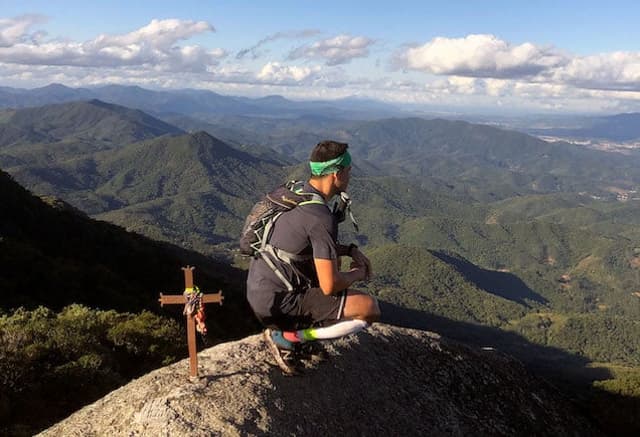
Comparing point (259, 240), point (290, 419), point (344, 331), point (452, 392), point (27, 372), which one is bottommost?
point (452, 392)

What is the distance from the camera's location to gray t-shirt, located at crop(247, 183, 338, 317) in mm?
6863

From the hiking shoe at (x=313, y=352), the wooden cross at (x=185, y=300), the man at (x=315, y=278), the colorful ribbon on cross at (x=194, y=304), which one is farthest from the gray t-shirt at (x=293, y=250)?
the hiking shoe at (x=313, y=352)

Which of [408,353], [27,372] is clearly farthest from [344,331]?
[27,372]

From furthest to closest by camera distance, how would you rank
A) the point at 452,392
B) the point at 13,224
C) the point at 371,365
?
the point at 13,224
the point at 452,392
the point at 371,365

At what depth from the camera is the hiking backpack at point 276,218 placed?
24.3 ft

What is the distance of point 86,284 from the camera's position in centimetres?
3494

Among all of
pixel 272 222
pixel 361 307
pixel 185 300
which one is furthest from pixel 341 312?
pixel 185 300

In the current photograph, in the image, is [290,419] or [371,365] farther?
[371,365]

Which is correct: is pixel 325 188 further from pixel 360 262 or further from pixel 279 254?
pixel 360 262

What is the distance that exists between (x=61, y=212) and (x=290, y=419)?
6916 centimetres

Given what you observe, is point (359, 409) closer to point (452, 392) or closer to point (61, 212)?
point (452, 392)

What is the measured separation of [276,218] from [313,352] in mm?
3896

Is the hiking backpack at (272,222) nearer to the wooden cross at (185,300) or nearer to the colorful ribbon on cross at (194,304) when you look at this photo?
the wooden cross at (185,300)

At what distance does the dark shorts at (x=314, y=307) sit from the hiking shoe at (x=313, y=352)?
141 cm
